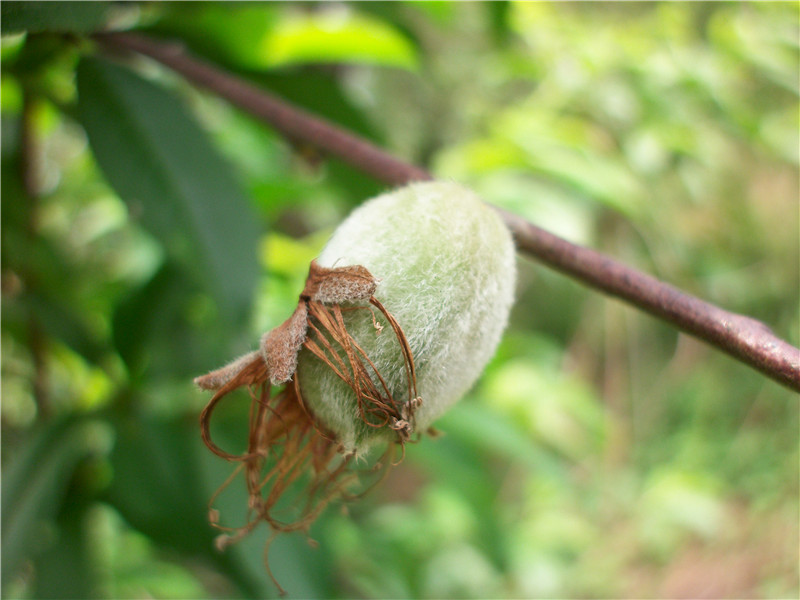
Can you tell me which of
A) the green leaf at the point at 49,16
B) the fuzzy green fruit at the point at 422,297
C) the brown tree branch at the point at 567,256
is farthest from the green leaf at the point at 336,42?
the fuzzy green fruit at the point at 422,297

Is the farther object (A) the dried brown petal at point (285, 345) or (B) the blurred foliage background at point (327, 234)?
(B) the blurred foliage background at point (327, 234)

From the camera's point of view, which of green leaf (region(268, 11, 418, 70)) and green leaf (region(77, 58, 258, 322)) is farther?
green leaf (region(268, 11, 418, 70))

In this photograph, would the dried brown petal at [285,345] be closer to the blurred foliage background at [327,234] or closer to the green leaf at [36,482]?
the blurred foliage background at [327,234]

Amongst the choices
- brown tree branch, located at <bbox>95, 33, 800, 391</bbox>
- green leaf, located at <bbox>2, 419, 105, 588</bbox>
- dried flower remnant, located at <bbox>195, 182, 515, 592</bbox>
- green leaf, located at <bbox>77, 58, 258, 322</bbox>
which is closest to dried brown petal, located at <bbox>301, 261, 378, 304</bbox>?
dried flower remnant, located at <bbox>195, 182, 515, 592</bbox>

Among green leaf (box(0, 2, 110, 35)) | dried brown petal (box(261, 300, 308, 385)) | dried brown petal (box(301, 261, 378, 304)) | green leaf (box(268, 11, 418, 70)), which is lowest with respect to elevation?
dried brown petal (box(261, 300, 308, 385))

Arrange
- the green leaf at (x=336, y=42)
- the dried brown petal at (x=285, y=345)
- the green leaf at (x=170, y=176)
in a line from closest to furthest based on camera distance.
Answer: the dried brown petal at (x=285, y=345), the green leaf at (x=170, y=176), the green leaf at (x=336, y=42)

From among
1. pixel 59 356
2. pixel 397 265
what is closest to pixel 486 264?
pixel 397 265

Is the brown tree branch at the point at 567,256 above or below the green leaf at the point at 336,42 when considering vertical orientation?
below

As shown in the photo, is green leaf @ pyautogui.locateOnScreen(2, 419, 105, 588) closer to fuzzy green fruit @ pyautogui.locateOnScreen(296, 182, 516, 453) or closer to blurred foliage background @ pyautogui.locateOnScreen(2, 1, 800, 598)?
blurred foliage background @ pyautogui.locateOnScreen(2, 1, 800, 598)
